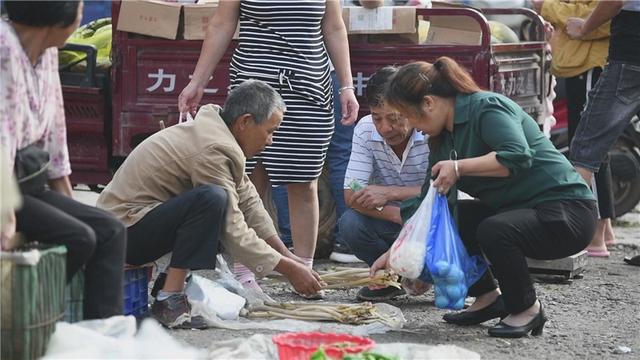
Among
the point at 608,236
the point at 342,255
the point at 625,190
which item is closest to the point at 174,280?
the point at 342,255

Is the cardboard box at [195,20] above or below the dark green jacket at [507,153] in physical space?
above

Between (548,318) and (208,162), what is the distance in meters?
1.90

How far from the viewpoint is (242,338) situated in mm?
4934

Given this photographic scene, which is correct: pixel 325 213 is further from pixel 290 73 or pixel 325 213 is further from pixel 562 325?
pixel 562 325

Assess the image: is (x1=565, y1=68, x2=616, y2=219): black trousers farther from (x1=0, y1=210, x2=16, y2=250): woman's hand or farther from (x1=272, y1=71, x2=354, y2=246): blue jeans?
(x1=0, y1=210, x2=16, y2=250): woman's hand

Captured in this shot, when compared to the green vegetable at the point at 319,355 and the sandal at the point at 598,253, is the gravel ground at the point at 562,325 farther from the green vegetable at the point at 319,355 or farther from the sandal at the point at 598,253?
the green vegetable at the point at 319,355

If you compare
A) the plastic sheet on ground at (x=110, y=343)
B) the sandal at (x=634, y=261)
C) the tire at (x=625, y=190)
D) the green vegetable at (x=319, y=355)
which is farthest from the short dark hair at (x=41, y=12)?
the tire at (x=625, y=190)

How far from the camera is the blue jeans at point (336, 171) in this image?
289 inches

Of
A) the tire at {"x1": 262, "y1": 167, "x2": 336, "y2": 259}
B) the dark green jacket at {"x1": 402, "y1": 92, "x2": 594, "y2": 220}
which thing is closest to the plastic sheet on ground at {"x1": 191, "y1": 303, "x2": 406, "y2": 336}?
the dark green jacket at {"x1": 402, "y1": 92, "x2": 594, "y2": 220}

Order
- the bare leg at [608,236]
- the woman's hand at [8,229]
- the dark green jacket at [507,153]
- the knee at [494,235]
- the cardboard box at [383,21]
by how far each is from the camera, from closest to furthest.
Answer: the woman's hand at [8,229] < the dark green jacket at [507,153] < the knee at [494,235] < the cardboard box at [383,21] < the bare leg at [608,236]

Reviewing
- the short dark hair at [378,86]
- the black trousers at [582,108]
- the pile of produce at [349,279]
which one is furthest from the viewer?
the black trousers at [582,108]

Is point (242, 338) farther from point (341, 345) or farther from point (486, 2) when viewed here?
point (486, 2)

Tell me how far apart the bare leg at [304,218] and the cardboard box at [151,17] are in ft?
4.99

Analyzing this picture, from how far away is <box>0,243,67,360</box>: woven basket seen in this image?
3979mm
